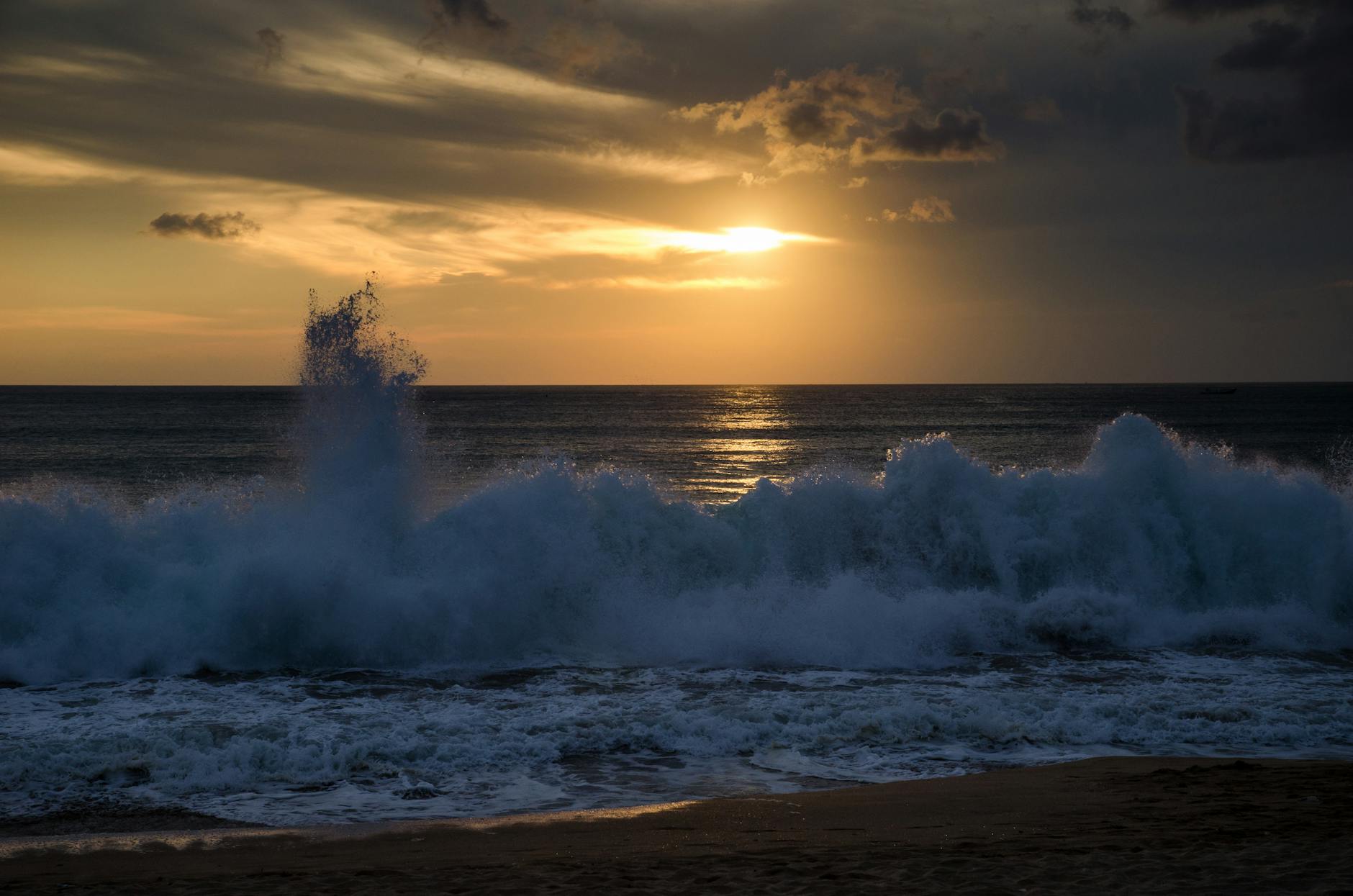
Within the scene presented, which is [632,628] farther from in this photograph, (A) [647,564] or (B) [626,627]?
(A) [647,564]

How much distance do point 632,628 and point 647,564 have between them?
1.90 meters

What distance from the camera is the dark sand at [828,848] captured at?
19.8 ft

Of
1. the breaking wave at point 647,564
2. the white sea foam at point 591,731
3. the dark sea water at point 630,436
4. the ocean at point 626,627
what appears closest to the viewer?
the white sea foam at point 591,731

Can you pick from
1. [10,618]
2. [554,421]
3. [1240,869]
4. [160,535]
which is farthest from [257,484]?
A: [554,421]

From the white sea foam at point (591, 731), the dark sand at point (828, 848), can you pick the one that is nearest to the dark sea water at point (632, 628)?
the white sea foam at point (591, 731)

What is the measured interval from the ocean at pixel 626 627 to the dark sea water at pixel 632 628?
0.05m

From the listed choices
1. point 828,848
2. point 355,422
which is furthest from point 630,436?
point 828,848

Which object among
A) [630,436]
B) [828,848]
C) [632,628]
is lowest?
[632,628]

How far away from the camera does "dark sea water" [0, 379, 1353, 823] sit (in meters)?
9.19

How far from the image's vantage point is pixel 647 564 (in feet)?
A: 52.1

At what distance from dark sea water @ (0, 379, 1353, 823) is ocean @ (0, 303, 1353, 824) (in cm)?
5

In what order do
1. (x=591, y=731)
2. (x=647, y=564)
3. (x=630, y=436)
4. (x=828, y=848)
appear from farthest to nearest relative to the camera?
1. (x=630, y=436)
2. (x=647, y=564)
3. (x=591, y=731)
4. (x=828, y=848)

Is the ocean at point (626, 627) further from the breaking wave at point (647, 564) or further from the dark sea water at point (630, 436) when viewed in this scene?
the dark sea water at point (630, 436)

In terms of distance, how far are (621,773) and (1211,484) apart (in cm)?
1399
